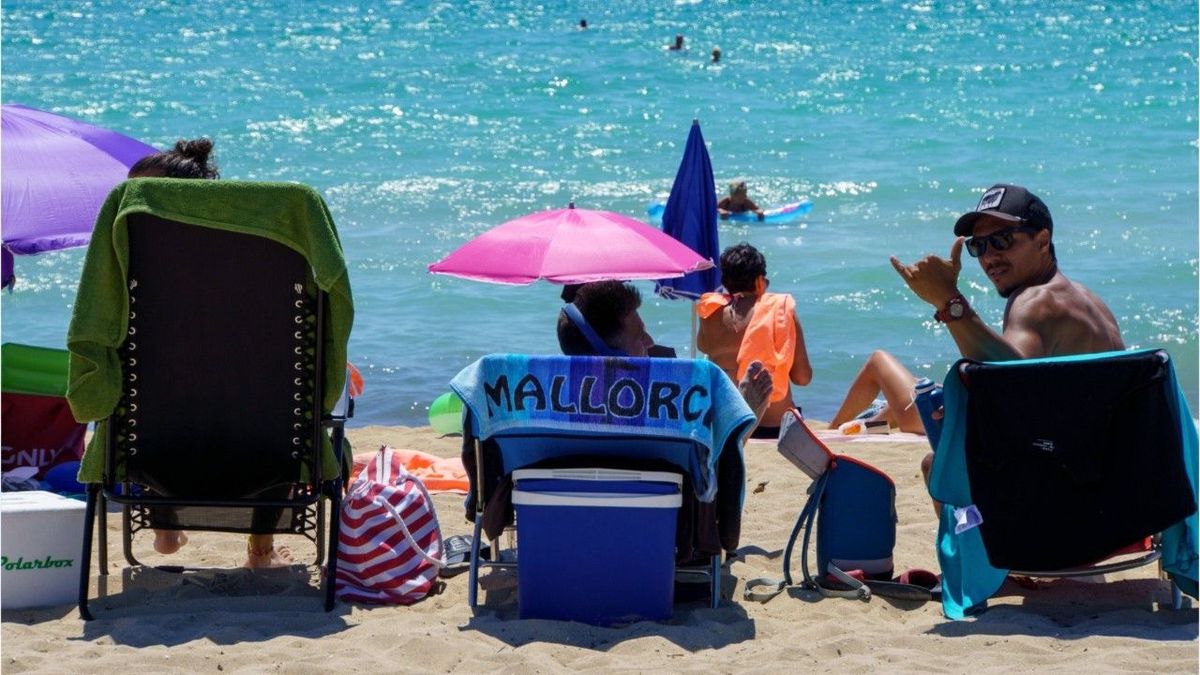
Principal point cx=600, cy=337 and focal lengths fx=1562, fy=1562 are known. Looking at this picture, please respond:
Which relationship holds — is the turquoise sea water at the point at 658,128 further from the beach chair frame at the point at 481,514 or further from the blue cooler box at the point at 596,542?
the blue cooler box at the point at 596,542

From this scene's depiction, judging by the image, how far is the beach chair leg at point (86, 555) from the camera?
4.44 m

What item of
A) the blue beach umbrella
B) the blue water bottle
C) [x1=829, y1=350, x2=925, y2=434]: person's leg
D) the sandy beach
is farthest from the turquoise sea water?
the blue water bottle

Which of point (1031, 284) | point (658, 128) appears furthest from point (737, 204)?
point (1031, 284)

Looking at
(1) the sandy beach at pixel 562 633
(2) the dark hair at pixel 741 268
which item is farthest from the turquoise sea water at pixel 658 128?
(1) the sandy beach at pixel 562 633

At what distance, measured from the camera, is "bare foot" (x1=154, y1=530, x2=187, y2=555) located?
17.0 feet

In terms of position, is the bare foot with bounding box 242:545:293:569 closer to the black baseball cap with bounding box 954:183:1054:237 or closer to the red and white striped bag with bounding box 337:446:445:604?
the red and white striped bag with bounding box 337:446:445:604

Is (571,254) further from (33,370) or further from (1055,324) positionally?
(33,370)

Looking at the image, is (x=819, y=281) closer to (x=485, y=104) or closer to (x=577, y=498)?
(x=577, y=498)

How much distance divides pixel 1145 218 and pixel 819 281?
13.9 feet

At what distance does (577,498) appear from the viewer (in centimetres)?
442

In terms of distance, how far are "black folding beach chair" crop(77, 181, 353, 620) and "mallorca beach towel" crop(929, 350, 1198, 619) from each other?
1789 millimetres

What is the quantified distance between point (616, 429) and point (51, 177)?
2.55 metres

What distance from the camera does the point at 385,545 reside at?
4.80 m

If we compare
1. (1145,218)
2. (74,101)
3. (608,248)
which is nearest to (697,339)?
(608,248)
